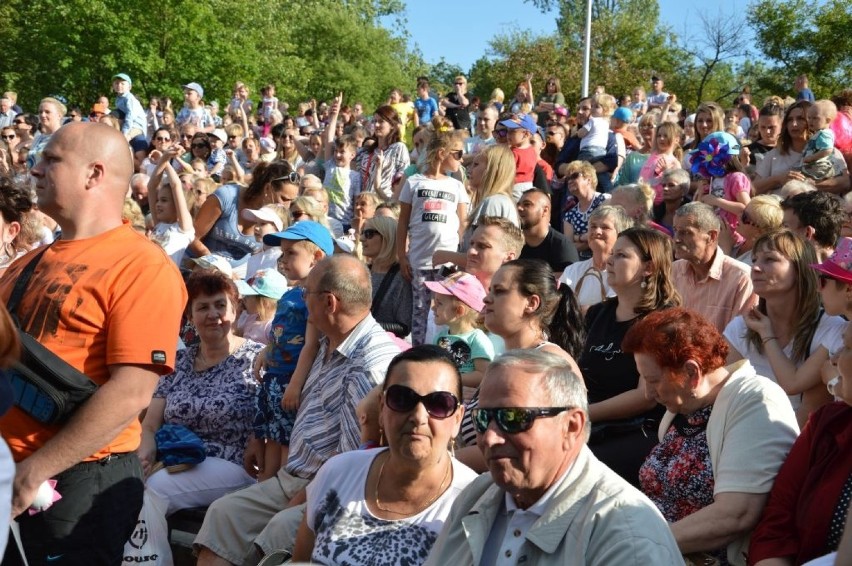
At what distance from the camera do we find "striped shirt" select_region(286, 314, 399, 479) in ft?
15.6

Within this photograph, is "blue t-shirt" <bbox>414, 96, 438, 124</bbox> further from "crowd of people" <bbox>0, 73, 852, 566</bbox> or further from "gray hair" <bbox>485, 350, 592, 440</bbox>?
"gray hair" <bbox>485, 350, 592, 440</bbox>

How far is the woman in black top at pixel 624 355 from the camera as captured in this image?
15.7ft

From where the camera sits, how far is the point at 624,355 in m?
5.19

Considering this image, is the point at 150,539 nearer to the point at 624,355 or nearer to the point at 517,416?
the point at 624,355

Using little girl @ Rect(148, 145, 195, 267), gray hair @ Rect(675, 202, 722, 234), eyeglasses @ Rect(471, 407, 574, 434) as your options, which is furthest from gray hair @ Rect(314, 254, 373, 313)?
little girl @ Rect(148, 145, 195, 267)

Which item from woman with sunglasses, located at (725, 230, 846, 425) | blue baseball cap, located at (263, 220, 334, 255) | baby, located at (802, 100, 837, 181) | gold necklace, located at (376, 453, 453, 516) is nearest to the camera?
gold necklace, located at (376, 453, 453, 516)

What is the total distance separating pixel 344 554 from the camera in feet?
12.1

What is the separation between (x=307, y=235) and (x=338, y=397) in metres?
1.95

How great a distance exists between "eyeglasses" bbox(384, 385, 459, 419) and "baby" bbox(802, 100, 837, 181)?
A: 616 cm

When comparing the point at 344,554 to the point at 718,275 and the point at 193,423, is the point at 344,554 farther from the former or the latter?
the point at 718,275

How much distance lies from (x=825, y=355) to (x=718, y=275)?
1.40 m

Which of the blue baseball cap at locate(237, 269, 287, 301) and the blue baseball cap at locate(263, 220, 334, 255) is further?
the blue baseball cap at locate(237, 269, 287, 301)

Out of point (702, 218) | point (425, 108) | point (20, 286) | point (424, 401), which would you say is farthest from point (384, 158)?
point (20, 286)

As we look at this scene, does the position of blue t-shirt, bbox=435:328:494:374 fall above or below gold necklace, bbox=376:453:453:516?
above
